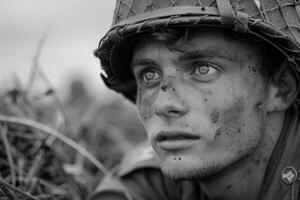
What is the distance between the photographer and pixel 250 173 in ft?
8.13

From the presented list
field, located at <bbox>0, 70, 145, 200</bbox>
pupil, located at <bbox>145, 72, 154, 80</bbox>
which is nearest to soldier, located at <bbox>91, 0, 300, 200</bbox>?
pupil, located at <bbox>145, 72, 154, 80</bbox>

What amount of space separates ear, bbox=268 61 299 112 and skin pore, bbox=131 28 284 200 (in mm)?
54

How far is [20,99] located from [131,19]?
107 centimetres

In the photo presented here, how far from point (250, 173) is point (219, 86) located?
0.38 m

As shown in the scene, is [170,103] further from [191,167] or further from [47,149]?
[47,149]

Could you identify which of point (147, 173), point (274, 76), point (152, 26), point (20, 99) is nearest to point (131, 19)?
point (152, 26)

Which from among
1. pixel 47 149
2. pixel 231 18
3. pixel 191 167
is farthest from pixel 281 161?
pixel 47 149

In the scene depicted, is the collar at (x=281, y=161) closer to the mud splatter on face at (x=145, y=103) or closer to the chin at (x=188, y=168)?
the chin at (x=188, y=168)

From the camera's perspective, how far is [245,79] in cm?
235

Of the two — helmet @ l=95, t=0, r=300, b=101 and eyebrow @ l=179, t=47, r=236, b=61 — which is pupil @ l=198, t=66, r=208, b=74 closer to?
eyebrow @ l=179, t=47, r=236, b=61

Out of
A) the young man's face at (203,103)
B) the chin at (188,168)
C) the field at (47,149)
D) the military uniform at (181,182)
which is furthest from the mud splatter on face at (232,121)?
the field at (47,149)

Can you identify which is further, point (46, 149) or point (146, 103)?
point (46, 149)

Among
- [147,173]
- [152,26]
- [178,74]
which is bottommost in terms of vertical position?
[147,173]

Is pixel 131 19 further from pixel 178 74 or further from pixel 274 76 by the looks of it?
pixel 274 76
